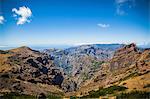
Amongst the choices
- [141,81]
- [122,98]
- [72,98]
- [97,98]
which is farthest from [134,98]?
[72,98]

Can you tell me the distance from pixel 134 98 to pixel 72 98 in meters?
61.8

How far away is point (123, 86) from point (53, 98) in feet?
156

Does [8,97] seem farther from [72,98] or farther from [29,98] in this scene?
[72,98]

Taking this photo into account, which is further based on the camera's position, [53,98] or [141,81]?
[53,98]

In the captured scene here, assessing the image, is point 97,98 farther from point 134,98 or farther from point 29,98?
point 29,98

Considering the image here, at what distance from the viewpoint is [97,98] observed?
500 feet

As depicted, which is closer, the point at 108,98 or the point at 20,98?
the point at 108,98

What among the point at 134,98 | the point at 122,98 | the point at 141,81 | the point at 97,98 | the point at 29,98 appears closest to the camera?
the point at 134,98

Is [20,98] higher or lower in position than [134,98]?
lower

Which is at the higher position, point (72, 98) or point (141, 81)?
point (141, 81)

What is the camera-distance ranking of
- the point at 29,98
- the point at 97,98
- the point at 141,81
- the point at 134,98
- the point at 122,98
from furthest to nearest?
1. the point at 29,98
2. the point at 141,81
3. the point at 97,98
4. the point at 122,98
5. the point at 134,98

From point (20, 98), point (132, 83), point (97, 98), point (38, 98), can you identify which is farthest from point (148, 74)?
point (20, 98)

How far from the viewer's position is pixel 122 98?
134500 millimetres

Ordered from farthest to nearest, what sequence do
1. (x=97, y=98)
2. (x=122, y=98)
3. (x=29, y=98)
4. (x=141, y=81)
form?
1. (x=29, y=98)
2. (x=141, y=81)
3. (x=97, y=98)
4. (x=122, y=98)
